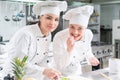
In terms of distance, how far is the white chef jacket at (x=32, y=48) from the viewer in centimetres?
216

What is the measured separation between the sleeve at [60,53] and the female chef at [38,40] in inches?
3.8

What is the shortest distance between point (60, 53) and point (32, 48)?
365mm

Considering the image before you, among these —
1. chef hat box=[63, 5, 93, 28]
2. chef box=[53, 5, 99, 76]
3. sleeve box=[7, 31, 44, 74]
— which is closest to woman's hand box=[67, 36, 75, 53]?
chef box=[53, 5, 99, 76]

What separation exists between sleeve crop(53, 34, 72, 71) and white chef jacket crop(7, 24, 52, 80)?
9 centimetres

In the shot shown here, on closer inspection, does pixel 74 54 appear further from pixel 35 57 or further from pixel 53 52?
pixel 35 57

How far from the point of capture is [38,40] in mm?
2316

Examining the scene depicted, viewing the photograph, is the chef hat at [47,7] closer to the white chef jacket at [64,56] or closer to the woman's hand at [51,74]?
the white chef jacket at [64,56]

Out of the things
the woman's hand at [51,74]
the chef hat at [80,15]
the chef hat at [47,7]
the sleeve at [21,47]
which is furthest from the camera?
the chef hat at [80,15]

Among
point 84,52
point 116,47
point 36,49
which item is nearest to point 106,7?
point 116,47

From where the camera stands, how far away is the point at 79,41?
261cm

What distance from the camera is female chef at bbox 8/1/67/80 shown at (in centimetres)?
216

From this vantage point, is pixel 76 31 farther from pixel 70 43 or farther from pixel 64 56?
pixel 64 56

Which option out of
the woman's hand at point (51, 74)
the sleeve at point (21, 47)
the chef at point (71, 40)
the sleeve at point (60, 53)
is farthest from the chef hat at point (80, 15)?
the woman's hand at point (51, 74)

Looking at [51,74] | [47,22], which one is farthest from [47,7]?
[51,74]
